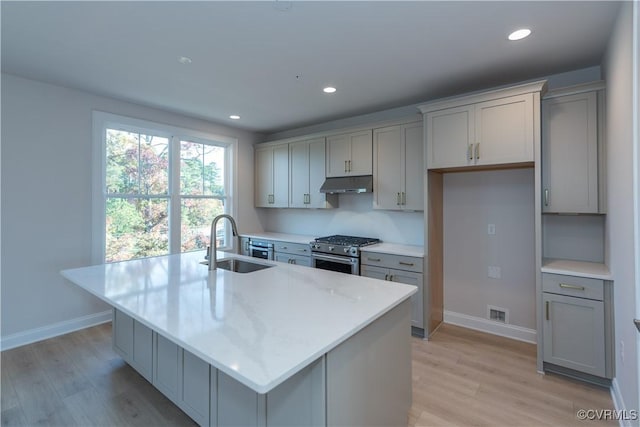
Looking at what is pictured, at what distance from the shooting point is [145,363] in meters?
2.16

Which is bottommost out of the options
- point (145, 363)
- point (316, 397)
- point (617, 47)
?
point (145, 363)

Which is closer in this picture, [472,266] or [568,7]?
[568,7]

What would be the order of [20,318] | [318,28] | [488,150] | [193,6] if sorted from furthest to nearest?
[20,318], [488,150], [318,28], [193,6]

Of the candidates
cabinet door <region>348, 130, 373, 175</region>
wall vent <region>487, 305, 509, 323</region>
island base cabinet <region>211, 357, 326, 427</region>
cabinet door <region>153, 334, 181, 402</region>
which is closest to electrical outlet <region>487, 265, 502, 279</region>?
wall vent <region>487, 305, 509, 323</region>

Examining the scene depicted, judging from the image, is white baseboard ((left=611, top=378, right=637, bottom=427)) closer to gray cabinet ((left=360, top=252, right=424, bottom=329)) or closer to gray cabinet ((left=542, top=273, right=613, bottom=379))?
gray cabinet ((left=542, top=273, right=613, bottom=379))

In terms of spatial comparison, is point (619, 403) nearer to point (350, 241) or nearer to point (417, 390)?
point (417, 390)

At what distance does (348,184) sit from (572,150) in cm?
223

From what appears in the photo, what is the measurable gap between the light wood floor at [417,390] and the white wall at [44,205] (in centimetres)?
41

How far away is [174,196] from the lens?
13.6ft

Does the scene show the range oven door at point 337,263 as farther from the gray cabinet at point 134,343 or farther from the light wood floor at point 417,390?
the gray cabinet at point 134,343

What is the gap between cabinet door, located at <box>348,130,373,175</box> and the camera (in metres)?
3.78

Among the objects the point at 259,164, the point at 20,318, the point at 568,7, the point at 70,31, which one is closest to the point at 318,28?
the point at 568,7

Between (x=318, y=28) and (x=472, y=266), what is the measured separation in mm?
2876

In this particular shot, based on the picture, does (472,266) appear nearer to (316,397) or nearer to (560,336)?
(560,336)
